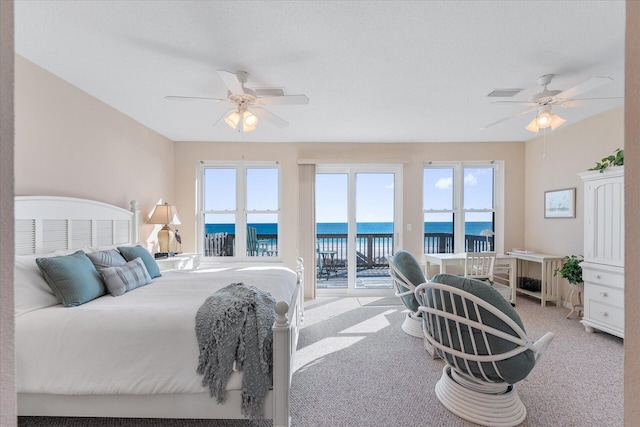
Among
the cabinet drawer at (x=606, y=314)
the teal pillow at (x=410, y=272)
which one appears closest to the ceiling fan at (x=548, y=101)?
the teal pillow at (x=410, y=272)

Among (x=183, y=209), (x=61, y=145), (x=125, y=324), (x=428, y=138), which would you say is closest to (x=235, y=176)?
(x=183, y=209)

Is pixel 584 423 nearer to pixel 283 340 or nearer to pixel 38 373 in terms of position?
pixel 283 340

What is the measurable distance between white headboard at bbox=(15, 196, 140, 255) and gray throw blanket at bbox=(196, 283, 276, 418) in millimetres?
1617

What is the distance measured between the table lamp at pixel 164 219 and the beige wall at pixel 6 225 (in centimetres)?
354

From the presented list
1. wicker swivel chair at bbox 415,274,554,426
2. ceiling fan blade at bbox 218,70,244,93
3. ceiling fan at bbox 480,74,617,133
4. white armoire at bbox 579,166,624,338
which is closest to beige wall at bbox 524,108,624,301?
white armoire at bbox 579,166,624,338

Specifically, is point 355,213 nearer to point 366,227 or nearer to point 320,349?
point 366,227

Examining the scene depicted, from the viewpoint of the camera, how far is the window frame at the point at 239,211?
4.82 meters

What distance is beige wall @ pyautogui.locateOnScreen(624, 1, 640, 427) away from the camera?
1.92 ft

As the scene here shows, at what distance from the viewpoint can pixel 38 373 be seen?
162 centimetres

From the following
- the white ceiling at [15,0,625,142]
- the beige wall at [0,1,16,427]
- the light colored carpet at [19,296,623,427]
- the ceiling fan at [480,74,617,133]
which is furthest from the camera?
the ceiling fan at [480,74,617,133]

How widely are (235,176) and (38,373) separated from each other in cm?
359

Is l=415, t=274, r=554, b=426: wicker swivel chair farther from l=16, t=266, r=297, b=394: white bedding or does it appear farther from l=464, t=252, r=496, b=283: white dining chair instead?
l=464, t=252, r=496, b=283: white dining chair

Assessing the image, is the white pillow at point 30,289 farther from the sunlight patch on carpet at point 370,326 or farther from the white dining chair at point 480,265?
the white dining chair at point 480,265

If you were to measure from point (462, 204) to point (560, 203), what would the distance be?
4.17 feet
